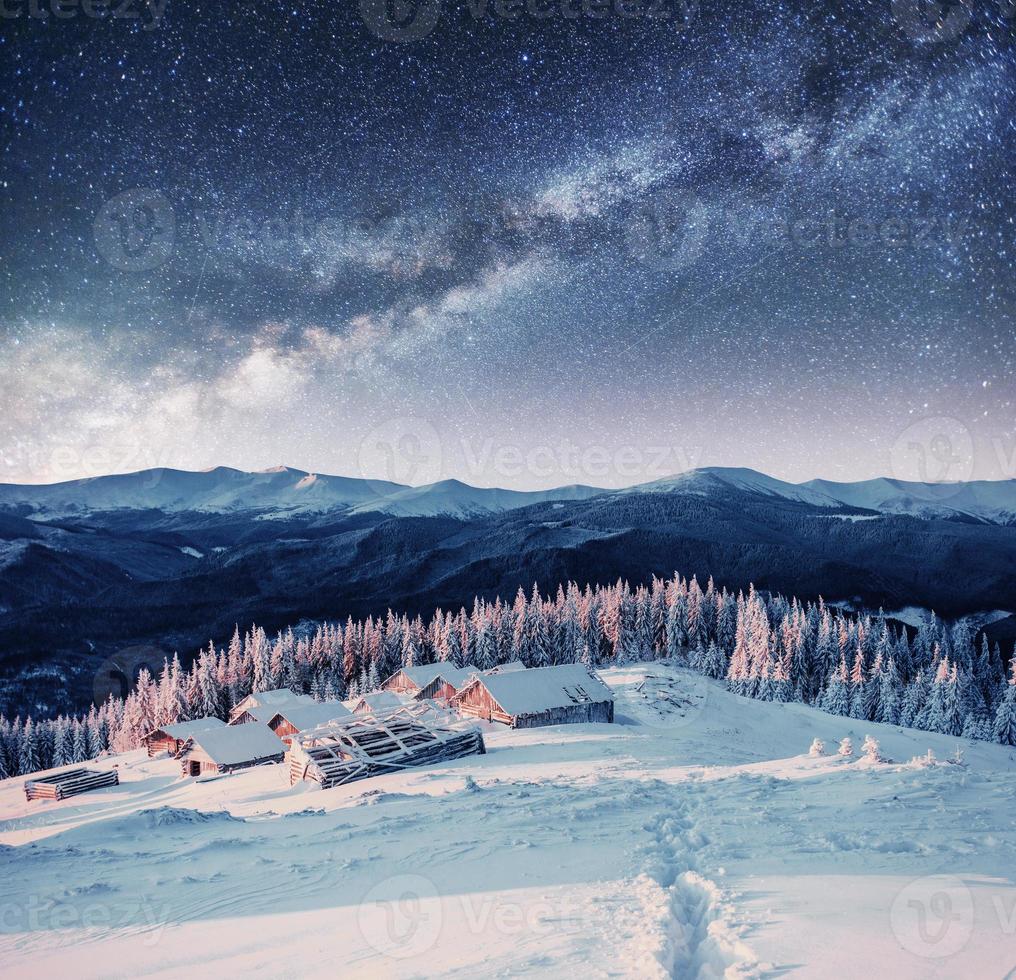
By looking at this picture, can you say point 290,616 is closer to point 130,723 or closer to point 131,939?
point 130,723

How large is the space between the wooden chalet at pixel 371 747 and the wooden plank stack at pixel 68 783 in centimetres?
2049

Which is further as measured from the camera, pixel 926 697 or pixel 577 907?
pixel 926 697

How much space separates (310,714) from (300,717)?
83 centimetres

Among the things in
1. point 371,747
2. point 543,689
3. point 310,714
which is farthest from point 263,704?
point 371,747

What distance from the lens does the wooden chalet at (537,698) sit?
41.7 metres

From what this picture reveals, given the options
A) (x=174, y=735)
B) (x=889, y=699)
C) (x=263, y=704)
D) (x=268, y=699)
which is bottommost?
(x=889, y=699)

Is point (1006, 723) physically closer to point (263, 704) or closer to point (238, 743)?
point (238, 743)

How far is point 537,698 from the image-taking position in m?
42.8

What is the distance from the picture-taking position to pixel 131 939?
9375mm

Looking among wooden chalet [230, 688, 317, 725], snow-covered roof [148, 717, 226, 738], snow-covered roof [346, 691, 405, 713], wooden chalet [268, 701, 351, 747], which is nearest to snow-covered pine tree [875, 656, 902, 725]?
snow-covered roof [346, 691, 405, 713]

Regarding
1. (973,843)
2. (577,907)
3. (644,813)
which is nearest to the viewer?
(577,907)

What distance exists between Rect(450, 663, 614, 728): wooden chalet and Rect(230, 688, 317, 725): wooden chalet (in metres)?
16.2

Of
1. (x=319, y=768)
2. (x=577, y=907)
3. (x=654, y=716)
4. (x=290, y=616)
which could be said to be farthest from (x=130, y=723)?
(x=290, y=616)

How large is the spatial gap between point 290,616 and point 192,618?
40.2m
